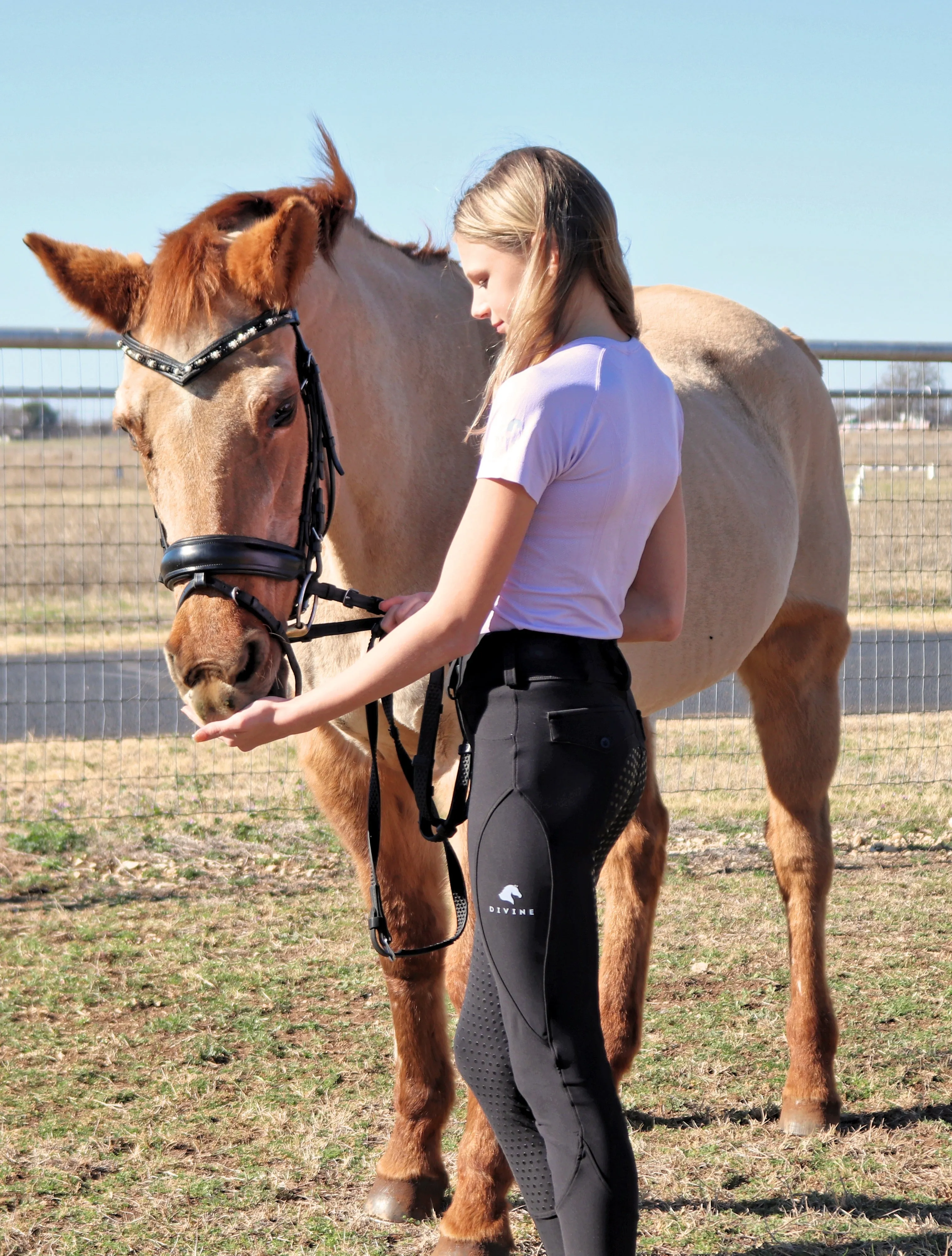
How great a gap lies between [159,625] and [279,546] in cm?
632

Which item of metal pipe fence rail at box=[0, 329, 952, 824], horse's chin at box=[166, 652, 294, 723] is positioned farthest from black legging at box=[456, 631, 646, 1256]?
metal pipe fence rail at box=[0, 329, 952, 824]

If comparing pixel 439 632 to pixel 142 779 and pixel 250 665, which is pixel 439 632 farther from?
pixel 142 779

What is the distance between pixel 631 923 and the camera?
142 inches

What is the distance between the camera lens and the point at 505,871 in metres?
1.68

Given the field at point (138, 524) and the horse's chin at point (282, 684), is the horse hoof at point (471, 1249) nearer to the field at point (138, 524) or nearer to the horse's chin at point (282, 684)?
the horse's chin at point (282, 684)

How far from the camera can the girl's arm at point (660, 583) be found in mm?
1896

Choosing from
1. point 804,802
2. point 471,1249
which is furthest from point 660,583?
point 804,802

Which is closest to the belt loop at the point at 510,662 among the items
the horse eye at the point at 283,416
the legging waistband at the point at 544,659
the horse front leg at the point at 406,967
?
the legging waistband at the point at 544,659

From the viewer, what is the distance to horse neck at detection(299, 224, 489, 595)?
2426 millimetres

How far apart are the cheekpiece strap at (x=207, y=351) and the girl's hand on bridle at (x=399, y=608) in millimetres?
520

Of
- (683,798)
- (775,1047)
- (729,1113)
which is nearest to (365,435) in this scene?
(729,1113)

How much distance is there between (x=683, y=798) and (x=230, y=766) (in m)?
2.85

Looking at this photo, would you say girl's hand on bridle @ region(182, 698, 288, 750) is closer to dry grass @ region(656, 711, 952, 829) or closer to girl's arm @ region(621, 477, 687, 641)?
girl's arm @ region(621, 477, 687, 641)

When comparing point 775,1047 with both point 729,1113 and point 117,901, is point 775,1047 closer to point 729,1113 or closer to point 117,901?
point 729,1113
